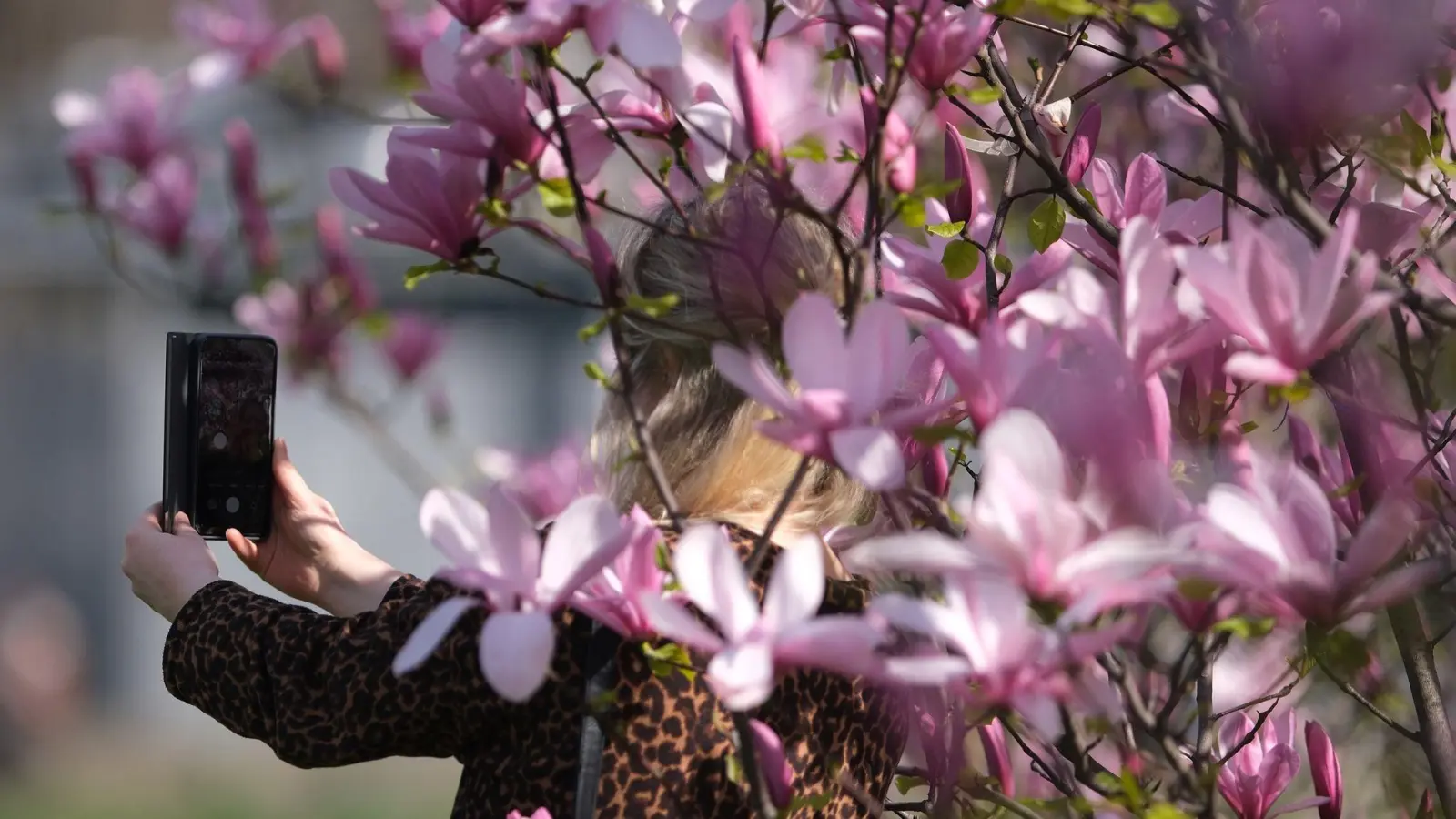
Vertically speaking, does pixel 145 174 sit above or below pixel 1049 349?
above

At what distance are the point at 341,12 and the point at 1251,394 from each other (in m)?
6.23

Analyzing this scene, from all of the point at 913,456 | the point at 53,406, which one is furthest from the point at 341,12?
the point at 913,456

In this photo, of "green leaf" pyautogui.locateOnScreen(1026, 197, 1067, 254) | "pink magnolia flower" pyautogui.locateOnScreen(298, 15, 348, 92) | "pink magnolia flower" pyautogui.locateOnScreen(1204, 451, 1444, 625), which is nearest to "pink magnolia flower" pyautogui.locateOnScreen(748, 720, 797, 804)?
"pink magnolia flower" pyautogui.locateOnScreen(1204, 451, 1444, 625)

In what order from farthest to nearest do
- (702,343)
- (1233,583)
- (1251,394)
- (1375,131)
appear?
(1251,394)
(702,343)
(1375,131)
(1233,583)

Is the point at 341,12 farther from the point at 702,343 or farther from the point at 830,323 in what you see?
the point at 830,323

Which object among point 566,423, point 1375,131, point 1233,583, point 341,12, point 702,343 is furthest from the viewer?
point 341,12

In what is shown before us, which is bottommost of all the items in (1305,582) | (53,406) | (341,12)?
(53,406)

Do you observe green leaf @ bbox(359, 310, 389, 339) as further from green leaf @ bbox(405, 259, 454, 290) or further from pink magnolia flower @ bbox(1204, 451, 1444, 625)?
pink magnolia flower @ bbox(1204, 451, 1444, 625)

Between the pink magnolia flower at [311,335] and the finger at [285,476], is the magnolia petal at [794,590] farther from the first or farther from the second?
the pink magnolia flower at [311,335]

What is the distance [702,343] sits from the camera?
1148mm

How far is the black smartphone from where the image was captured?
1368mm

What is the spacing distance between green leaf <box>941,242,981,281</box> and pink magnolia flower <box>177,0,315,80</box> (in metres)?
1.75

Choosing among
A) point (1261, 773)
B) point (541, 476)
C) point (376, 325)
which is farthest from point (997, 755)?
point (541, 476)

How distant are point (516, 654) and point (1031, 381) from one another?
0.25 meters
